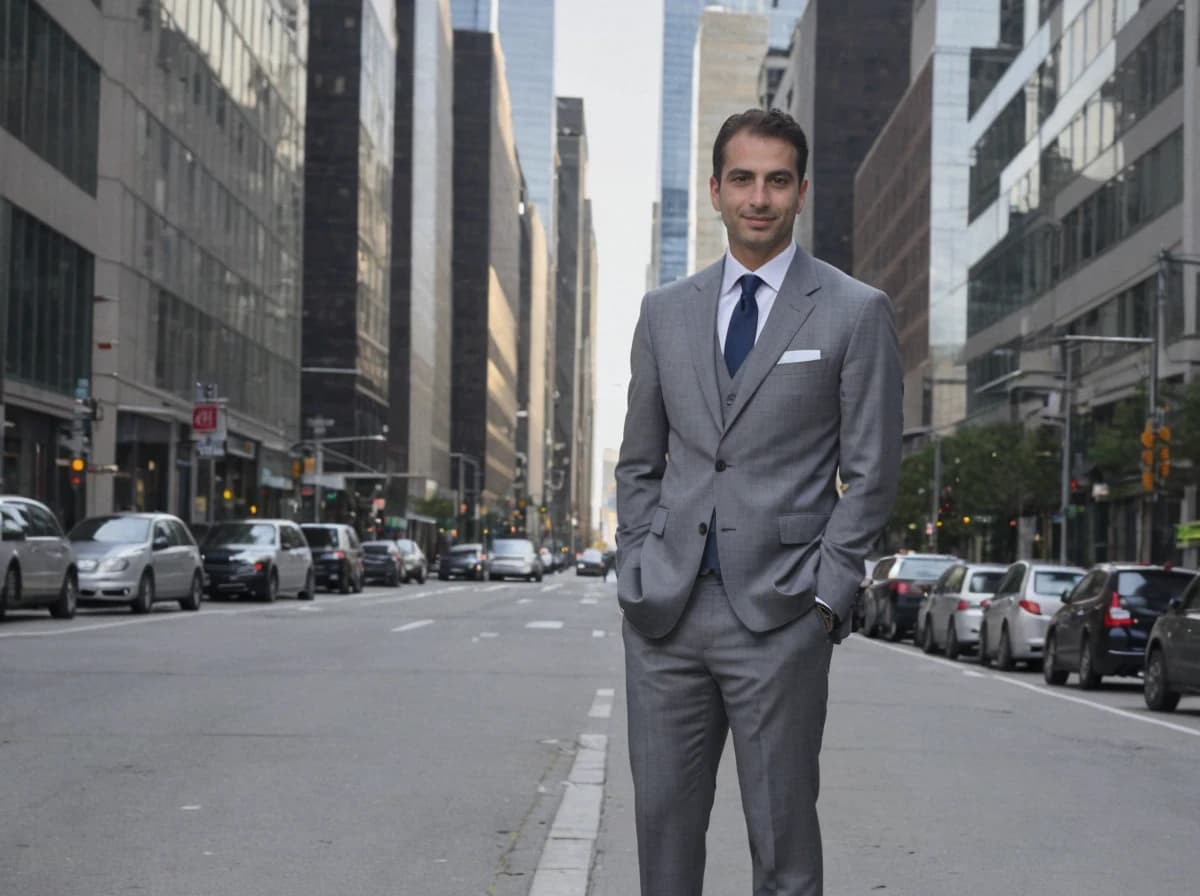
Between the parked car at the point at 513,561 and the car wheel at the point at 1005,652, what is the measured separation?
5222 centimetres

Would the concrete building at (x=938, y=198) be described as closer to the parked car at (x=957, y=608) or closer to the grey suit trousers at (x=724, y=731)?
the parked car at (x=957, y=608)

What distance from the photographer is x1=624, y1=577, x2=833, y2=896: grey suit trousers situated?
432cm

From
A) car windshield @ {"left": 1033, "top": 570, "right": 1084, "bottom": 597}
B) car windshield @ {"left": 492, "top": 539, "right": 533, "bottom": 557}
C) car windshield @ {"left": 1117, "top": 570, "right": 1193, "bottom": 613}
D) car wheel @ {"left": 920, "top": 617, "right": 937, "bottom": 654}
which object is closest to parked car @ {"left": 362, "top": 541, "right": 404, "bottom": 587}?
car windshield @ {"left": 492, "top": 539, "right": 533, "bottom": 557}

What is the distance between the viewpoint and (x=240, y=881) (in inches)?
284

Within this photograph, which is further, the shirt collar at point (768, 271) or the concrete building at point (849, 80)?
the concrete building at point (849, 80)

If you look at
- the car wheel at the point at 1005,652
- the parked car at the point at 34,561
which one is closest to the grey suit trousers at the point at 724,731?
the car wheel at the point at 1005,652

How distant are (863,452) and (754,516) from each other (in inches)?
11.2

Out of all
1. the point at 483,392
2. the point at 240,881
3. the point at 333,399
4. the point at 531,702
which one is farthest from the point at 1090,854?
the point at 483,392

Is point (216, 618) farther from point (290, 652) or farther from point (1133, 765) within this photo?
point (1133, 765)

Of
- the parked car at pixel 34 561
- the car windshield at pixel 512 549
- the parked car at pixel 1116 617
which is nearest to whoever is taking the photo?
the parked car at pixel 1116 617

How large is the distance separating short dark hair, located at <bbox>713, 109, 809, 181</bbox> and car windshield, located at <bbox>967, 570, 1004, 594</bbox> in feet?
81.5

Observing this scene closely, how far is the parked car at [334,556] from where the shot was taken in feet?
164

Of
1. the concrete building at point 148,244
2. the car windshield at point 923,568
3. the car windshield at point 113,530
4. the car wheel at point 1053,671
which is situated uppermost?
the concrete building at point 148,244

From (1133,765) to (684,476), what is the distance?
882cm
